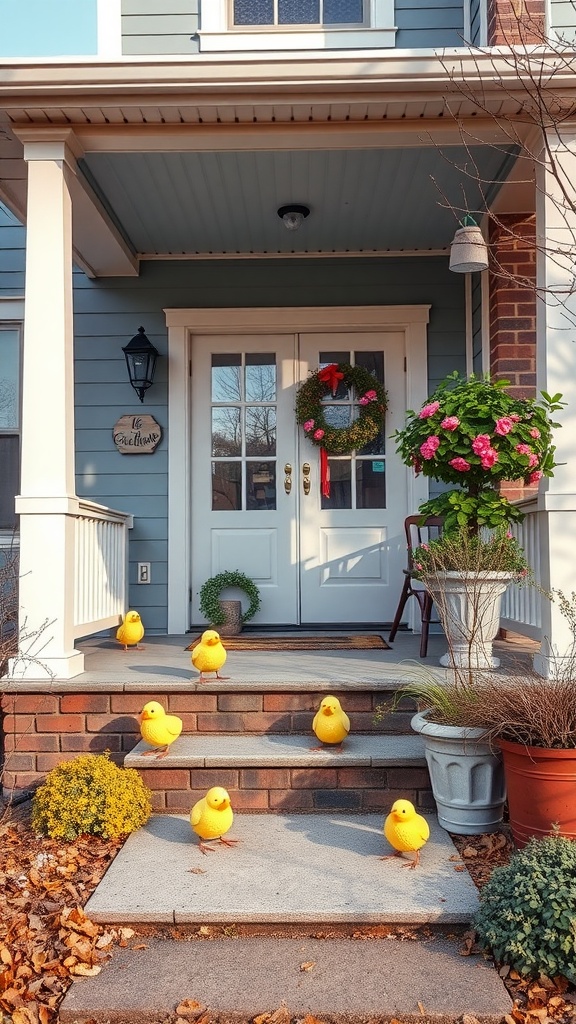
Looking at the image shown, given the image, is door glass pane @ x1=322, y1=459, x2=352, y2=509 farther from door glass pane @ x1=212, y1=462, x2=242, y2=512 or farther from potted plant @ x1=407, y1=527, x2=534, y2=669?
potted plant @ x1=407, y1=527, x2=534, y2=669

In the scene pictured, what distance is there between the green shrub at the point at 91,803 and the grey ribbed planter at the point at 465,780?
99 cm

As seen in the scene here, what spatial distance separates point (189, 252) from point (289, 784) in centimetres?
342

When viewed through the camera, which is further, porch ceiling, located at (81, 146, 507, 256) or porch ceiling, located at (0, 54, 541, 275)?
porch ceiling, located at (81, 146, 507, 256)

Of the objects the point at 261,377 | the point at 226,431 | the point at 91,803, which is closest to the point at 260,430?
the point at 226,431

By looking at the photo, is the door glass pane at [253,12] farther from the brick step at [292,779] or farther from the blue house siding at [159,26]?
the brick step at [292,779]

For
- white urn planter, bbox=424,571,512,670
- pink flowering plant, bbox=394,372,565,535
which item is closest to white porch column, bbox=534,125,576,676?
pink flowering plant, bbox=394,372,565,535

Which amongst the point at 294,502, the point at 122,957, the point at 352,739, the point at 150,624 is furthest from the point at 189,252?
the point at 122,957

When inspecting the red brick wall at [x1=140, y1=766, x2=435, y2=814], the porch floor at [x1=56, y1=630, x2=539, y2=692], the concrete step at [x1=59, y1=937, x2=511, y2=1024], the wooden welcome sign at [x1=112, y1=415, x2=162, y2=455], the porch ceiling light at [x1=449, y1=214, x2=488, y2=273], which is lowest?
the concrete step at [x1=59, y1=937, x2=511, y2=1024]

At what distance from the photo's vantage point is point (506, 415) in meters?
3.21

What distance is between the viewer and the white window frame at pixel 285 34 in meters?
4.18

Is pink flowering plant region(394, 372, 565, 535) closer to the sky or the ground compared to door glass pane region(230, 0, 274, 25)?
closer to the ground

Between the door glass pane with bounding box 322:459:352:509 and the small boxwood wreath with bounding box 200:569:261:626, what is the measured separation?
27.3 inches

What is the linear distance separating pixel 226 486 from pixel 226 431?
35 cm

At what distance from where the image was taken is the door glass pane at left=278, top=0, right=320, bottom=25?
4.33 meters
